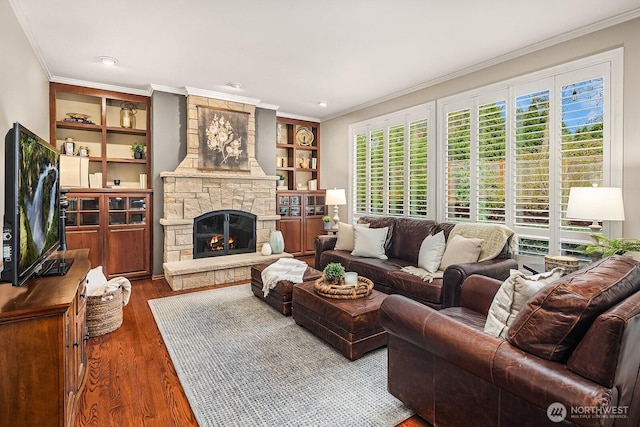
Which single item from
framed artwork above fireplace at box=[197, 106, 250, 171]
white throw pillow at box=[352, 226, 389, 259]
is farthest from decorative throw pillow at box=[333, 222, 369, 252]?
framed artwork above fireplace at box=[197, 106, 250, 171]

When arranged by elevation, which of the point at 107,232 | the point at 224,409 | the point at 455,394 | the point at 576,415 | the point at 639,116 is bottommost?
the point at 224,409

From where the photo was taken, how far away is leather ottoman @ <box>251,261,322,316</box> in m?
3.43

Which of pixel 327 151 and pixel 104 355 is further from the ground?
pixel 327 151

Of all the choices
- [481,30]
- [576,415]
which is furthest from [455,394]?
[481,30]

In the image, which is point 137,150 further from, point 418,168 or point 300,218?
point 418,168

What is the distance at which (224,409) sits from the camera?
1972 millimetres

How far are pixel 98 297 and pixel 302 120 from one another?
4793 mm

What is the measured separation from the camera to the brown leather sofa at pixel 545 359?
114cm

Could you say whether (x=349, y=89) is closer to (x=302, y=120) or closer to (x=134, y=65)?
(x=302, y=120)

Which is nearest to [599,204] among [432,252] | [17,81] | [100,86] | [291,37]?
[432,252]

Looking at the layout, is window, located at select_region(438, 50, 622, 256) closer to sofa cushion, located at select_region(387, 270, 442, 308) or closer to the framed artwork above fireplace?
sofa cushion, located at select_region(387, 270, 442, 308)

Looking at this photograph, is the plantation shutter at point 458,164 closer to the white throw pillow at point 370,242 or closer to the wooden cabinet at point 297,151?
the white throw pillow at point 370,242

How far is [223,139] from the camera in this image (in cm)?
525

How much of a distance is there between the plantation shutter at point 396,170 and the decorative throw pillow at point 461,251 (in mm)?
1545
